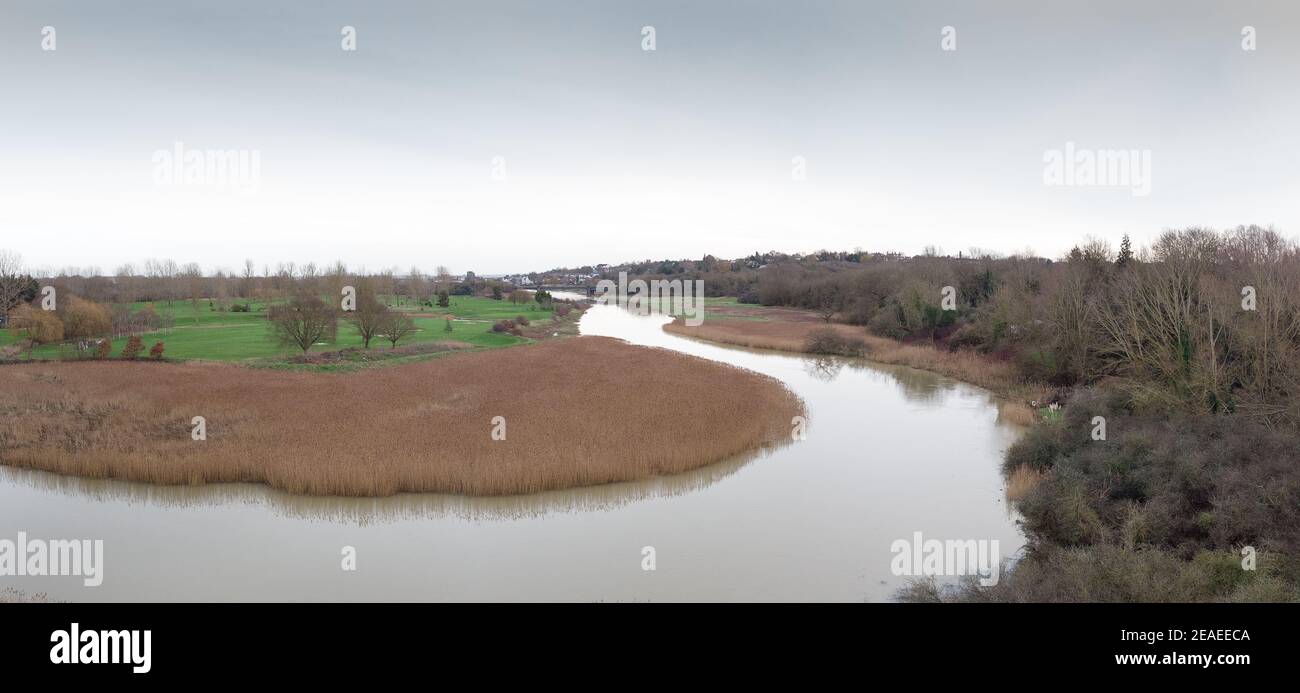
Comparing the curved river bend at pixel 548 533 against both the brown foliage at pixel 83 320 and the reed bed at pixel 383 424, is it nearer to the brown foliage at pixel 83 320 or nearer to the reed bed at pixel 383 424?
the reed bed at pixel 383 424

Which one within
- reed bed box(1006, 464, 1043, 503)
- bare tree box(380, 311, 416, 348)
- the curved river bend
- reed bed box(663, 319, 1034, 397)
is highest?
bare tree box(380, 311, 416, 348)

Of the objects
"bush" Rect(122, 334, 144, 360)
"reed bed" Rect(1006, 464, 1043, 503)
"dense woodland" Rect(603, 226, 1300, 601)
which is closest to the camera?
"dense woodland" Rect(603, 226, 1300, 601)

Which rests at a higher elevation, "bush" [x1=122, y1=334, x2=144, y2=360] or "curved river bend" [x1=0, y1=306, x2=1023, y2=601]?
"bush" [x1=122, y1=334, x2=144, y2=360]

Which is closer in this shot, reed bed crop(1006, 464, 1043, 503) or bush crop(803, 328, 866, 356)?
reed bed crop(1006, 464, 1043, 503)

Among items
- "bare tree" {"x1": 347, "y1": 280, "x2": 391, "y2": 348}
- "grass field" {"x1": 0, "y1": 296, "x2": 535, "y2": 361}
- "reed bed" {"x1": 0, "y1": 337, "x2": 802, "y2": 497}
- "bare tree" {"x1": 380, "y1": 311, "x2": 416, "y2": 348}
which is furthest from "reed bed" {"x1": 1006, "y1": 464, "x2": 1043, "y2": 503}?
"grass field" {"x1": 0, "y1": 296, "x2": 535, "y2": 361}

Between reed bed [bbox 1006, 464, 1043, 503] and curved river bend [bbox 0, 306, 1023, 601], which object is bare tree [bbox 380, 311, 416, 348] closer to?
A: curved river bend [bbox 0, 306, 1023, 601]

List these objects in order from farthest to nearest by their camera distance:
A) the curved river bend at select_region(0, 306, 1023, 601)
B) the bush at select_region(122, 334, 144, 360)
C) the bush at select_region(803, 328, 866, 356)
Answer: the bush at select_region(803, 328, 866, 356) → the bush at select_region(122, 334, 144, 360) → the curved river bend at select_region(0, 306, 1023, 601)

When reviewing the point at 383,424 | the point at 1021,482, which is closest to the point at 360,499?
the point at 383,424
